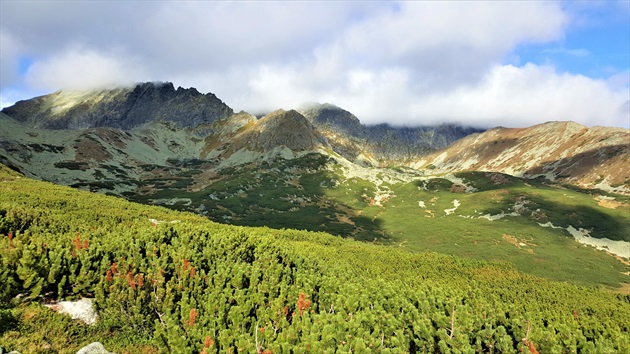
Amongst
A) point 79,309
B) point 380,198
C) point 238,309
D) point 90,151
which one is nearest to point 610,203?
point 380,198

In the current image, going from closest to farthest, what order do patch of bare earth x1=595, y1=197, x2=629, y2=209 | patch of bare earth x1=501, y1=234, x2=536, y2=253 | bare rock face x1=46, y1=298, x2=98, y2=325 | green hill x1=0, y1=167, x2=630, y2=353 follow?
green hill x1=0, y1=167, x2=630, y2=353 < bare rock face x1=46, y1=298, x2=98, y2=325 < patch of bare earth x1=501, y1=234, x2=536, y2=253 < patch of bare earth x1=595, y1=197, x2=629, y2=209

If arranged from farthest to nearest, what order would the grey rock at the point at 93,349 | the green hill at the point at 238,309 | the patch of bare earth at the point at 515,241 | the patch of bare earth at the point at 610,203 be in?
the patch of bare earth at the point at 610,203, the patch of bare earth at the point at 515,241, the green hill at the point at 238,309, the grey rock at the point at 93,349

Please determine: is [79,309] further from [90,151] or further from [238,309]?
[90,151]

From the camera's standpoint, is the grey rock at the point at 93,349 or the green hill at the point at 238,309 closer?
the grey rock at the point at 93,349

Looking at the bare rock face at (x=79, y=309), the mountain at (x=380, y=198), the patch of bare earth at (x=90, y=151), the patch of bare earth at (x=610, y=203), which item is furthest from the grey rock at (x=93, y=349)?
the patch of bare earth at (x=90, y=151)

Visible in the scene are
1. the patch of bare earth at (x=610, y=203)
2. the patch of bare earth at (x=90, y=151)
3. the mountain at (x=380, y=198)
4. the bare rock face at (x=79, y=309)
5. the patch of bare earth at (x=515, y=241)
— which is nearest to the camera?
the bare rock face at (x=79, y=309)

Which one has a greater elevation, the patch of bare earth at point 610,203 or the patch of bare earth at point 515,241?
the patch of bare earth at point 610,203

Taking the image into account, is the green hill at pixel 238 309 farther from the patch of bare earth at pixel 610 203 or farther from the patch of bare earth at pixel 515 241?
the patch of bare earth at pixel 610 203

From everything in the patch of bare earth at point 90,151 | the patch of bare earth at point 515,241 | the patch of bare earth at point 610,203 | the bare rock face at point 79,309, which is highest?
the patch of bare earth at point 90,151

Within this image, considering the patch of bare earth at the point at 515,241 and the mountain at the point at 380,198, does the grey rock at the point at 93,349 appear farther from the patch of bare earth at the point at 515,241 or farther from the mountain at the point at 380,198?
the patch of bare earth at the point at 515,241

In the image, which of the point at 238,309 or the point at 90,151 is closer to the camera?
the point at 238,309

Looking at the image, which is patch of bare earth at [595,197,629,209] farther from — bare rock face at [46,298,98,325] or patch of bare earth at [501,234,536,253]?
bare rock face at [46,298,98,325]

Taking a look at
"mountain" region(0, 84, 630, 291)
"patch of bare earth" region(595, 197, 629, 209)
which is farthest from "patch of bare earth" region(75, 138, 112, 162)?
"patch of bare earth" region(595, 197, 629, 209)

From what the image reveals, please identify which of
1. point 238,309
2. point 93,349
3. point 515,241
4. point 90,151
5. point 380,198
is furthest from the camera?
point 90,151
